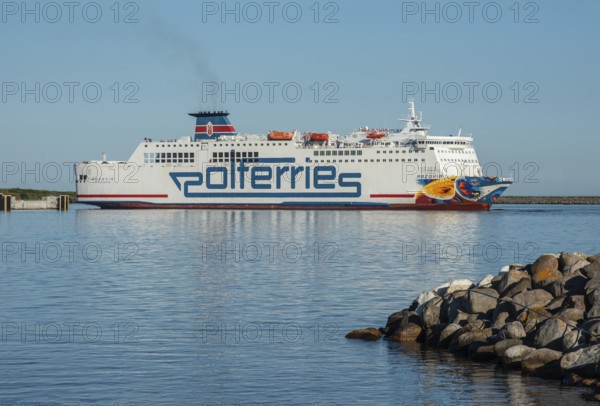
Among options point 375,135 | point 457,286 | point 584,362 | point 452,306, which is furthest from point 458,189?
point 584,362

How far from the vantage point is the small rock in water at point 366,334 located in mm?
16312

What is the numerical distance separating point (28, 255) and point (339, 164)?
1743 inches

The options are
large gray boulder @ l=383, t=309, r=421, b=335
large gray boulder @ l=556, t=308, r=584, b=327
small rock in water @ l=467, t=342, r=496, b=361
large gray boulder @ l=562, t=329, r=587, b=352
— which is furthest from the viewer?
large gray boulder @ l=383, t=309, r=421, b=335

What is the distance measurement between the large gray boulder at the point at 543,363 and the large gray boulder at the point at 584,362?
0.23 metres

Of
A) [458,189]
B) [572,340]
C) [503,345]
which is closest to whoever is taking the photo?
[572,340]

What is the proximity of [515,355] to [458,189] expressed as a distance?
196 feet

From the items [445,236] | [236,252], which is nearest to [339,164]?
[445,236]

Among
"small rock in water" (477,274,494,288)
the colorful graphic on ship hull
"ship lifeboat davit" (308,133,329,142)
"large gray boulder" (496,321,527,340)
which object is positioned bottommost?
"large gray boulder" (496,321,527,340)

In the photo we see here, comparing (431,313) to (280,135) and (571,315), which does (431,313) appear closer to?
(571,315)

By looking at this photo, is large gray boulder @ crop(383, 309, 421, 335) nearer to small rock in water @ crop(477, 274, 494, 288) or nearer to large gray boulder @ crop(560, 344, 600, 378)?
small rock in water @ crop(477, 274, 494, 288)

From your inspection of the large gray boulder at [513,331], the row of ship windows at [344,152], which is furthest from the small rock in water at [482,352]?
the row of ship windows at [344,152]

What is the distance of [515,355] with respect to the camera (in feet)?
44.3

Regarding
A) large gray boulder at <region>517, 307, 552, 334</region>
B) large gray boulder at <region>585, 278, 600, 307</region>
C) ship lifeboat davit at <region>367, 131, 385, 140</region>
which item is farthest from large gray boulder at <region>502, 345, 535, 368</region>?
ship lifeboat davit at <region>367, 131, 385, 140</region>

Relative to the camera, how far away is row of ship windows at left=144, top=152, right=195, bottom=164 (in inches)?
3297
